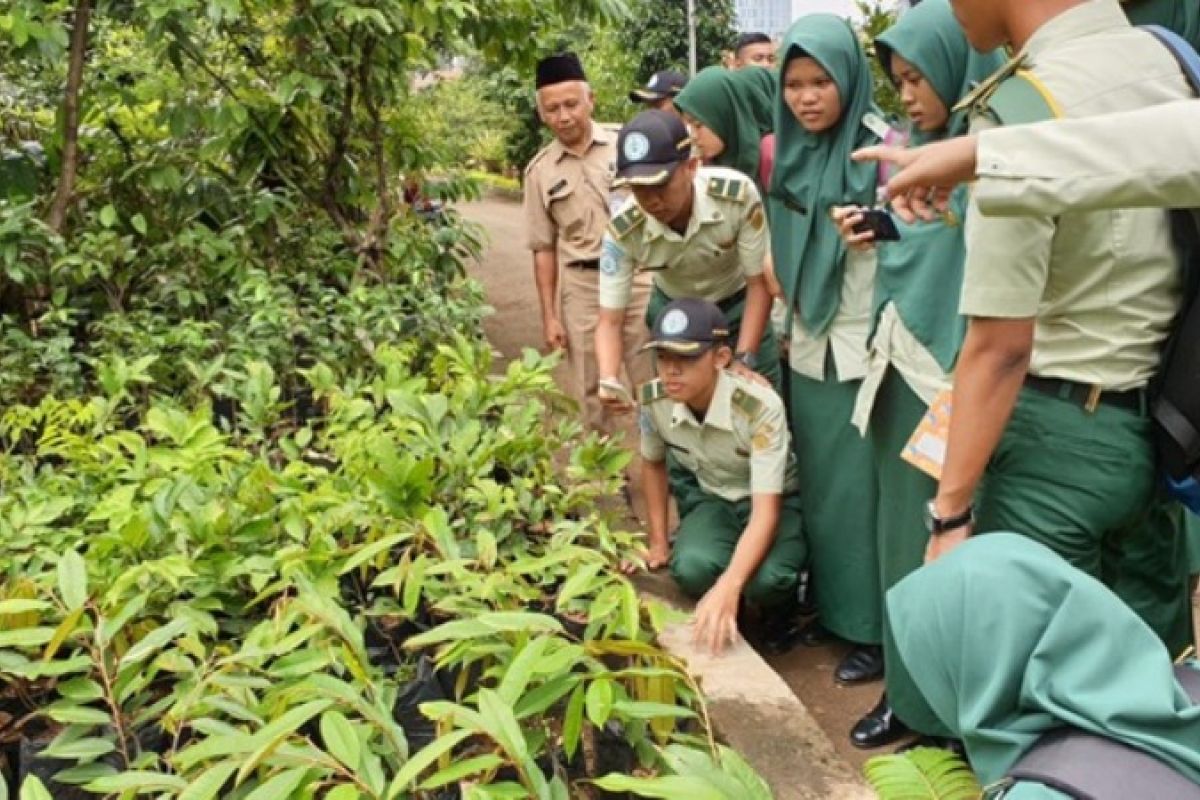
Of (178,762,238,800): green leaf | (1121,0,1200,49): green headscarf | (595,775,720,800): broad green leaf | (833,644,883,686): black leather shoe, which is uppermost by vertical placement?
(1121,0,1200,49): green headscarf

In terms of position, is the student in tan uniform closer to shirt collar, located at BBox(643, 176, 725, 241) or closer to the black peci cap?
shirt collar, located at BBox(643, 176, 725, 241)

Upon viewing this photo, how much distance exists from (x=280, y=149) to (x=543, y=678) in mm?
3072

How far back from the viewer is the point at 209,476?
2016mm

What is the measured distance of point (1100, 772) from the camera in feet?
3.03

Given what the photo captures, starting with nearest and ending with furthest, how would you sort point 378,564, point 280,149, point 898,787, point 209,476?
point 898,787 → point 378,564 → point 209,476 → point 280,149

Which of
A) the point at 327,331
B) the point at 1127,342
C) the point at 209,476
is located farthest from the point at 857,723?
the point at 327,331

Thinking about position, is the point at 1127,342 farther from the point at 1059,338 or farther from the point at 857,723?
the point at 857,723

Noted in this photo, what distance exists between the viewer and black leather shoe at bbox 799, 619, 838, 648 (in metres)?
2.83

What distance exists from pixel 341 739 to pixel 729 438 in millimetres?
1598

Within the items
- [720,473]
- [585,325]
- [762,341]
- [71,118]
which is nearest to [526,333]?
[585,325]

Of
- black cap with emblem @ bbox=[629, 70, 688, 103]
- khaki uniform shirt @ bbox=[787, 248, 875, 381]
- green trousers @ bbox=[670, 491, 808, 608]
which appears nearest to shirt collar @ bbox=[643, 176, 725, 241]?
khaki uniform shirt @ bbox=[787, 248, 875, 381]

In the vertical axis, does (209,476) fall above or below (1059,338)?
below

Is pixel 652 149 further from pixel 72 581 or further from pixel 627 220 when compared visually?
pixel 72 581

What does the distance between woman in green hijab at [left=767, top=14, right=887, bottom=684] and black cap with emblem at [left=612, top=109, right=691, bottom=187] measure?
240 mm
